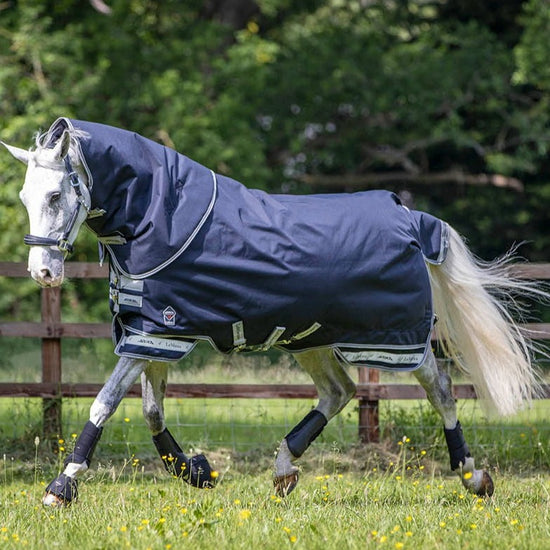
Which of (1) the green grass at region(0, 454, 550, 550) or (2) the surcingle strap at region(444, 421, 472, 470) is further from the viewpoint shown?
(2) the surcingle strap at region(444, 421, 472, 470)

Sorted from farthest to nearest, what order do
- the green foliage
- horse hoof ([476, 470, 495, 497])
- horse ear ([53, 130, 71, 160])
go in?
1. the green foliage
2. horse hoof ([476, 470, 495, 497])
3. horse ear ([53, 130, 71, 160])

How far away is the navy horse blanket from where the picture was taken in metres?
4.63

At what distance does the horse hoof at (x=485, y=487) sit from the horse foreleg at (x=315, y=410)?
2.88ft

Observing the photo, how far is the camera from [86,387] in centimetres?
693

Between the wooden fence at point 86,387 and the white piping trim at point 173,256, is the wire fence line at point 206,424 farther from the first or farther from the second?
the white piping trim at point 173,256

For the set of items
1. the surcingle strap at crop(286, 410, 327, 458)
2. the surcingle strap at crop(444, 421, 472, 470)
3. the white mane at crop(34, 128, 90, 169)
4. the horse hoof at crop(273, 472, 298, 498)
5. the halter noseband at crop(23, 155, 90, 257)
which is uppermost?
the white mane at crop(34, 128, 90, 169)

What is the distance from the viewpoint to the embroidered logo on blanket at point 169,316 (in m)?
4.67

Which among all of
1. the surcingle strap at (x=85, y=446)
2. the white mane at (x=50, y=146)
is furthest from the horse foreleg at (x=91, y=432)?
the white mane at (x=50, y=146)

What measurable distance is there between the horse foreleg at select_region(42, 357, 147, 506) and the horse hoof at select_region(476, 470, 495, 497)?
76.9 inches

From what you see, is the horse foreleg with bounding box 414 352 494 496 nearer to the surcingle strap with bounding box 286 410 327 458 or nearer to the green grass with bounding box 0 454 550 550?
the green grass with bounding box 0 454 550 550

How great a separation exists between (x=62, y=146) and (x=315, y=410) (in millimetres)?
2074

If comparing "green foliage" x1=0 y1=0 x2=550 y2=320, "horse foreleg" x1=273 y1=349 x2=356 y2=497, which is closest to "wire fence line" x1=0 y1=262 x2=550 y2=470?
"horse foreleg" x1=273 y1=349 x2=356 y2=497

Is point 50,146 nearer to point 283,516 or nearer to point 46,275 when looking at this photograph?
point 46,275

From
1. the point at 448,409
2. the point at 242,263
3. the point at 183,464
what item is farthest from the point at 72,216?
the point at 448,409
